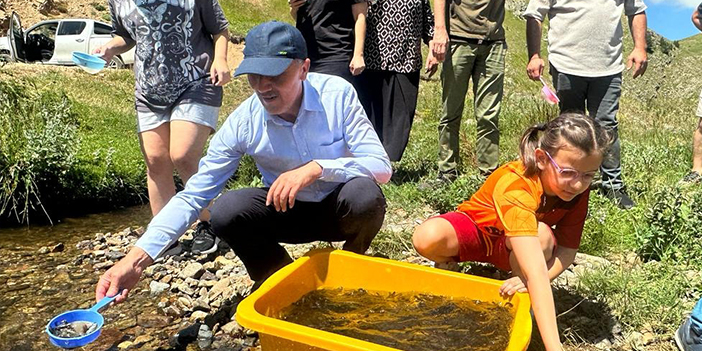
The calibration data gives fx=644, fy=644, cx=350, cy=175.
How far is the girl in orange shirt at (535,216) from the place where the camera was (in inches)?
85.0

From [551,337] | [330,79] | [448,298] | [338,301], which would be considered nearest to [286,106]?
[330,79]

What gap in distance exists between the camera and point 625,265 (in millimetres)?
3105

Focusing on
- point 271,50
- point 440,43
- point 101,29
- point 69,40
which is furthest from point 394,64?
point 101,29

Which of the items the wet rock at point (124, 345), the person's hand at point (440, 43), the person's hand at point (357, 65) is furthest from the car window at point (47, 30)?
the wet rock at point (124, 345)

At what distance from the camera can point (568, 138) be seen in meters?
2.18

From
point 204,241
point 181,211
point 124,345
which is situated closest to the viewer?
point 181,211

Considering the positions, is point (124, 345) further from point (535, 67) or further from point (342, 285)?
point (535, 67)

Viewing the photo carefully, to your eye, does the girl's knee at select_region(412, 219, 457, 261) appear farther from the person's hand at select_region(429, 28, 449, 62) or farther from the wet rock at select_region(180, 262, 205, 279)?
the person's hand at select_region(429, 28, 449, 62)

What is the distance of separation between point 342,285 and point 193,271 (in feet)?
3.45

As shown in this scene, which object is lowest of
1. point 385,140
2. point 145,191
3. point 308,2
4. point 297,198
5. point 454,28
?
point 145,191

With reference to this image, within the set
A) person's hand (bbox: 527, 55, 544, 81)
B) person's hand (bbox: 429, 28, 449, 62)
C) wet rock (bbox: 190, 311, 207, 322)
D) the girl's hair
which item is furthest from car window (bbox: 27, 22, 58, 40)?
the girl's hair

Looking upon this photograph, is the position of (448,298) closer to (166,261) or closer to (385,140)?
(166,261)

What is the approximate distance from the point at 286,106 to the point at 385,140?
2.05 m

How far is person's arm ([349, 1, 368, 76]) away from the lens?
3.90 meters
